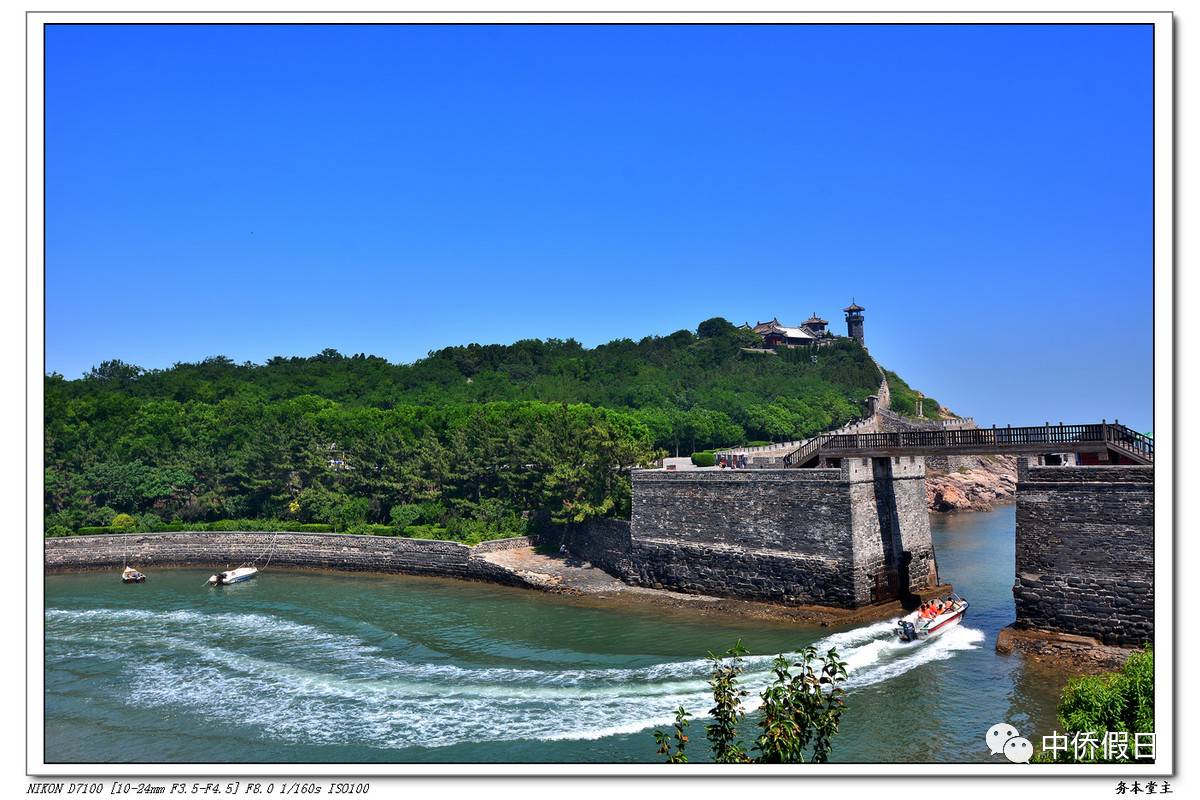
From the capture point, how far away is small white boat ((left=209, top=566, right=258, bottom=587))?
1421 inches

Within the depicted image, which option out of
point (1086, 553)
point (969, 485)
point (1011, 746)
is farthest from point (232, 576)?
point (969, 485)

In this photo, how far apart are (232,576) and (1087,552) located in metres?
31.7

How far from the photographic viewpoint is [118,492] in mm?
45438

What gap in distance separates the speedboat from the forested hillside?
1261 cm

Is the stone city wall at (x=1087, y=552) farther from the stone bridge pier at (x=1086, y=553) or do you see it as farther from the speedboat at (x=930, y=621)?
the speedboat at (x=930, y=621)

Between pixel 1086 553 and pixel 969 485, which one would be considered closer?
pixel 1086 553

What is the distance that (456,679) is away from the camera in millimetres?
22312

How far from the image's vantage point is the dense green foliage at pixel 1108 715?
39.4 feet

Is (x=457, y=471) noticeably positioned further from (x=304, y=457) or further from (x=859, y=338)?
(x=859, y=338)

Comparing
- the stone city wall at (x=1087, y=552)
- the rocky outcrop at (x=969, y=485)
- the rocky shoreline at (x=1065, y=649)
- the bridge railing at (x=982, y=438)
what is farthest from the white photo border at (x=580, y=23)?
the rocky outcrop at (x=969, y=485)

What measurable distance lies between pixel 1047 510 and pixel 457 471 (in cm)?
2608

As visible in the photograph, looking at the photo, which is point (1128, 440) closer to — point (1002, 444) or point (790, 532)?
point (1002, 444)

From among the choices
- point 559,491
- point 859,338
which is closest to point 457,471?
point 559,491

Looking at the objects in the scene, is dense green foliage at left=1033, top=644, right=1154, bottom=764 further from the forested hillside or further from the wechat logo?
the forested hillside
